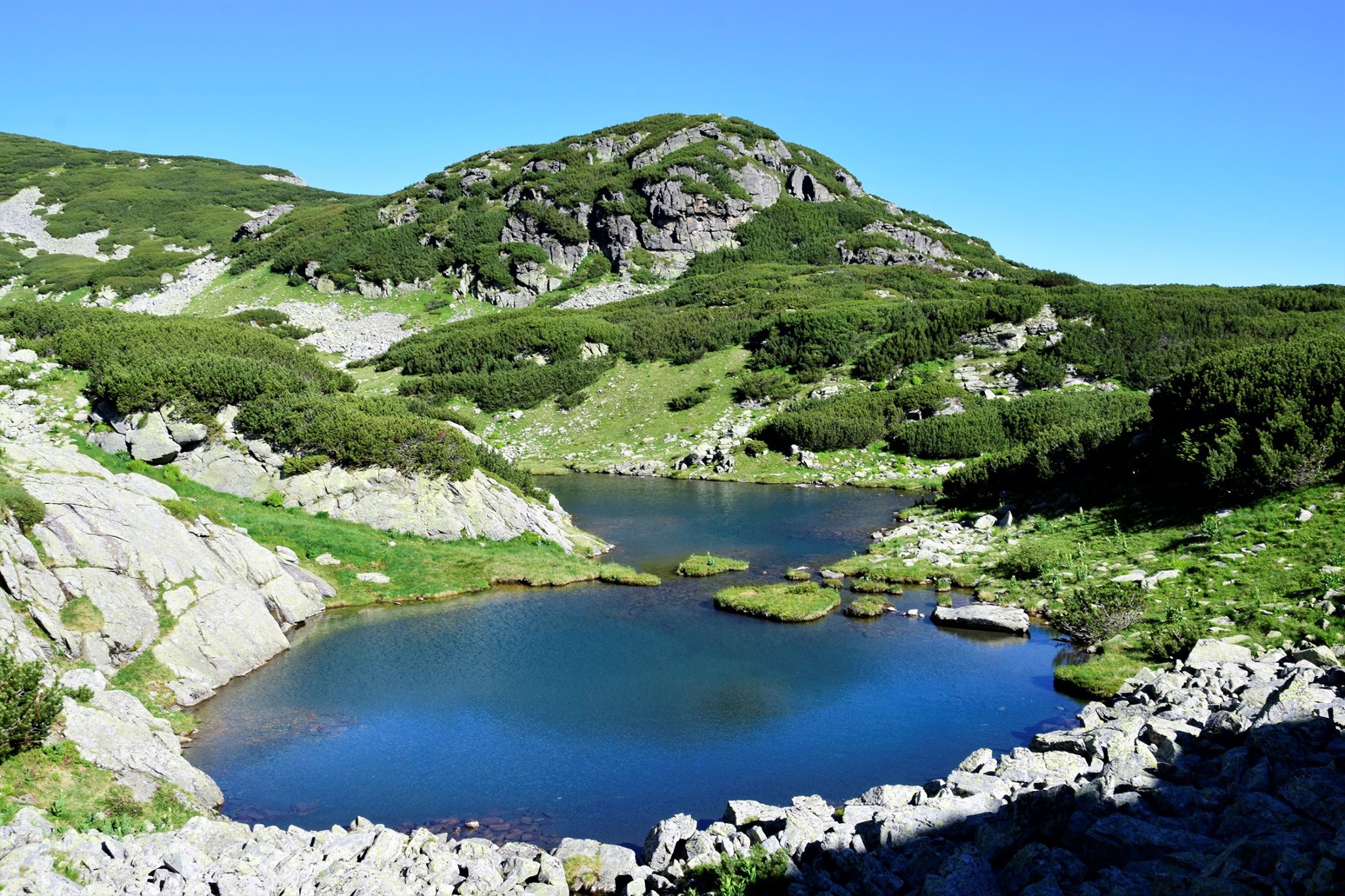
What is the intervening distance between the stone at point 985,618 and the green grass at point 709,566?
11.9 m

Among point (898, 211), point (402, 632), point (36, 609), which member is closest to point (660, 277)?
point (898, 211)

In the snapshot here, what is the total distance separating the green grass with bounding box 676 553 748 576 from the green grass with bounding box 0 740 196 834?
26.8 m

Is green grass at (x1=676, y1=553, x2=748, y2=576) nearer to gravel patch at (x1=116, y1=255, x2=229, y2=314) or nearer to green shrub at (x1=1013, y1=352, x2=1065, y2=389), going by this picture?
green shrub at (x1=1013, y1=352, x2=1065, y2=389)

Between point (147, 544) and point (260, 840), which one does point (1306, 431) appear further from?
point (147, 544)

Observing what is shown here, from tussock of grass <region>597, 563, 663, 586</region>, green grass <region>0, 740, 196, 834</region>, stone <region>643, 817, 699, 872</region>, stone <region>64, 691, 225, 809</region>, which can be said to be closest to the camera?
green grass <region>0, 740, 196, 834</region>

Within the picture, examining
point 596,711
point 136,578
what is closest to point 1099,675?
point 596,711

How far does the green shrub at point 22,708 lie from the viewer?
592 inches

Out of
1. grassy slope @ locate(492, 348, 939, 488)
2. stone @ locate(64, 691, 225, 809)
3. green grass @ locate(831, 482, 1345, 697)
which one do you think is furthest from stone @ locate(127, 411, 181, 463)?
grassy slope @ locate(492, 348, 939, 488)

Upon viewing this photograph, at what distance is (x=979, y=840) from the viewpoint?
43.9ft

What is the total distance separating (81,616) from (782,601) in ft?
81.1

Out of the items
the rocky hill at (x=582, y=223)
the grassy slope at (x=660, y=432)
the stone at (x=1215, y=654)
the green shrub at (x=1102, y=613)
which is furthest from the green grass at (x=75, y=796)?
the rocky hill at (x=582, y=223)

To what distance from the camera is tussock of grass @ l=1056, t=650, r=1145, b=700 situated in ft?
77.2

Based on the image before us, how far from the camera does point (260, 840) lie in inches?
569

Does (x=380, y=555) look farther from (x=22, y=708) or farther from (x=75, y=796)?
(x=75, y=796)
